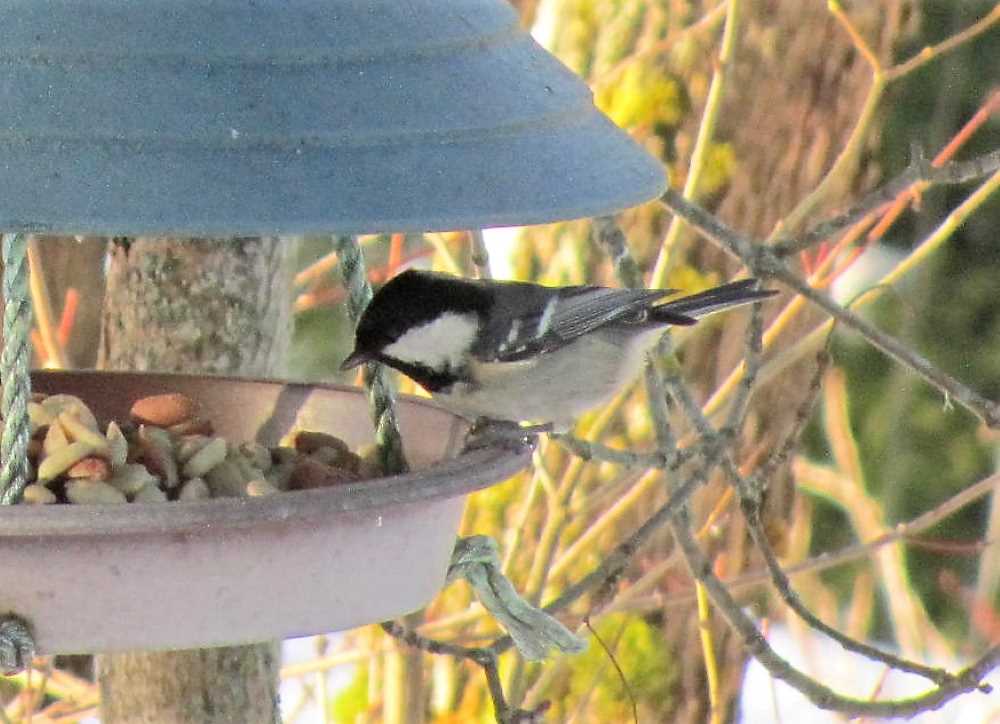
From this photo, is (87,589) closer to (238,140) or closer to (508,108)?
(238,140)

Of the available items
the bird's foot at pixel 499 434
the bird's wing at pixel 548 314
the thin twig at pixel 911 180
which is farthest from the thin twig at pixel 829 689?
the thin twig at pixel 911 180

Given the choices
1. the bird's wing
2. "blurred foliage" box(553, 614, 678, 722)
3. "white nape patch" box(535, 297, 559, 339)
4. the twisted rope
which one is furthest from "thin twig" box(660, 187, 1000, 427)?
"blurred foliage" box(553, 614, 678, 722)

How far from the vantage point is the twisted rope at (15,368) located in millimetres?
1681

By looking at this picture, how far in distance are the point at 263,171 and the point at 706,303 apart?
1627 mm

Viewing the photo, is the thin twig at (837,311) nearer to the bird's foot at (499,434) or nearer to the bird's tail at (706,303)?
the bird's tail at (706,303)

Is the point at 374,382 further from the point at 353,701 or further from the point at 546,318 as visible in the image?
the point at 353,701

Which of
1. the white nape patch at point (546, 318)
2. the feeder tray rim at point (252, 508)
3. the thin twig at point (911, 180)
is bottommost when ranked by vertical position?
the white nape patch at point (546, 318)

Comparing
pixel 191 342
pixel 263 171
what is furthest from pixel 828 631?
pixel 263 171

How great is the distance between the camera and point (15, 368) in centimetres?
171

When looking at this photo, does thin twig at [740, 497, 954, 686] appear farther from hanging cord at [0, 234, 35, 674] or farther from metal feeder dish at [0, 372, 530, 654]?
hanging cord at [0, 234, 35, 674]

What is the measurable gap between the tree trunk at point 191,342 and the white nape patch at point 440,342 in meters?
0.46

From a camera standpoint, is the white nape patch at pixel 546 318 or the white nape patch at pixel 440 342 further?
the white nape patch at pixel 546 318

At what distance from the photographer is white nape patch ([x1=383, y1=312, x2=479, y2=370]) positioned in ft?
7.83

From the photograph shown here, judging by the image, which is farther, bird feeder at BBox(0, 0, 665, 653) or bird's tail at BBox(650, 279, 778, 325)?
bird's tail at BBox(650, 279, 778, 325)
